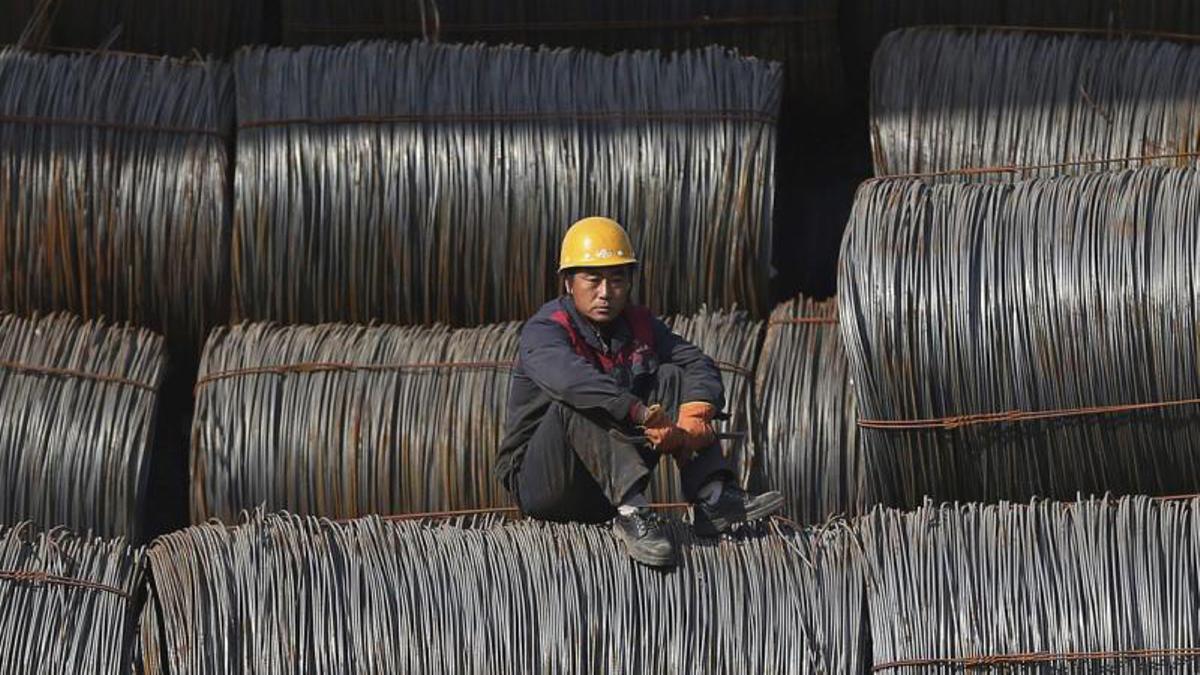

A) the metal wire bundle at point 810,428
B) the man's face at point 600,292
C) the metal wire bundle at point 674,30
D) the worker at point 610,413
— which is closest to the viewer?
the worker at point 610,413

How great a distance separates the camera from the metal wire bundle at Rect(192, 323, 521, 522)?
27.0ft

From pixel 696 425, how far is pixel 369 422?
1682mm

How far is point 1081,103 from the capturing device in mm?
8758

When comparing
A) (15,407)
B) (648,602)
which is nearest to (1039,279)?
(648,602)

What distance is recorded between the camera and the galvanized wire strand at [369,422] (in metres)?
8.22

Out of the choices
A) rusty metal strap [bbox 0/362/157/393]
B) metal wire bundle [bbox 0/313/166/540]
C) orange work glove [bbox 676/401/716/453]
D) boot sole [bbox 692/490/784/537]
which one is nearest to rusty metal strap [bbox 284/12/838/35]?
metal wire bundle [bbox 0/313/166/540]

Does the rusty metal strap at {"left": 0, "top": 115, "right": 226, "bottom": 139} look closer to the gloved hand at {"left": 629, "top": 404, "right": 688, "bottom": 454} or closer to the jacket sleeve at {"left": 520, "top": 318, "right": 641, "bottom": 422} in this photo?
the jacket sleeve at {"left": 520, "top": 318, "right": 641, "bottom": 422}

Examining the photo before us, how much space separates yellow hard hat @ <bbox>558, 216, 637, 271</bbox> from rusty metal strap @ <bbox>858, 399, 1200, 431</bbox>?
955 mm

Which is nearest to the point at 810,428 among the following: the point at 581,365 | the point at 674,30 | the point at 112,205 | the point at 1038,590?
the point at 581,365

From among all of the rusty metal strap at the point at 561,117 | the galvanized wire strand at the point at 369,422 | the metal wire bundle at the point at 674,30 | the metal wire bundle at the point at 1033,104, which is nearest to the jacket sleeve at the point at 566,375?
the galvanized wire strand at the point at 369,422

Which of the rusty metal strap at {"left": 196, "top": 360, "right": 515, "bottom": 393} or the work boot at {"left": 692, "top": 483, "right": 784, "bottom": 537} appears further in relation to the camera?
the rusty metal strap at {"left": 196, "top": 360, "right": 515, "bottom": 393}

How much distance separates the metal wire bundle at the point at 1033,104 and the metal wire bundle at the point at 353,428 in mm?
1685

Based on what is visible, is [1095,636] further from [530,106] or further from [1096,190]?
[530,106]

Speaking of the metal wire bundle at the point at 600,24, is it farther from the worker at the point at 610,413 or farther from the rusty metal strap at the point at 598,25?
the worker at the point at 610,413
